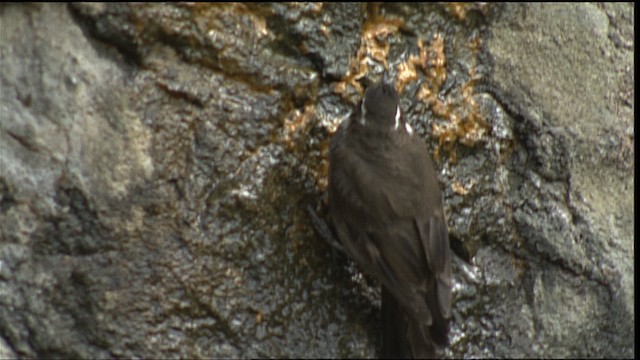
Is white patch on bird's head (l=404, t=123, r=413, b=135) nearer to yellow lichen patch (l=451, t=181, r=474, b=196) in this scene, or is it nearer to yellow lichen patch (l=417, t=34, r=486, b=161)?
yellow lichen patch (l=417, t=34, r=486, b=161)

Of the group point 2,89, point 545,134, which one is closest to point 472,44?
point 545,134

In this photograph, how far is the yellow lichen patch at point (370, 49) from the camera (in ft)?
15.4

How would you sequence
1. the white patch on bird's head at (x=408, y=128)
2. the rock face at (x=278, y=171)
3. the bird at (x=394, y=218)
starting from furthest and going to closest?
the white patch on bird's head at (x=408, y=128)
the bird at (x=394, y=218)
the rock face at (x=278, y=171)

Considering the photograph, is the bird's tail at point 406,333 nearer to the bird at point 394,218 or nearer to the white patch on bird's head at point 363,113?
the bird at point 394,218

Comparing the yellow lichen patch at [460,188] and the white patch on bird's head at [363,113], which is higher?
the white patch on bird's head at [363,113]

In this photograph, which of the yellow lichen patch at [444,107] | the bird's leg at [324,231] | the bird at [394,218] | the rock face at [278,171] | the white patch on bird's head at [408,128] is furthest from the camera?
the yellow lichen patch at [444,107]

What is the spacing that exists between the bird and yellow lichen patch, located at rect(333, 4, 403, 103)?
0.11 meters

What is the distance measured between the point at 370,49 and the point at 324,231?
28.2 inches

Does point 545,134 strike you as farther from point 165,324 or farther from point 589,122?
point 165,324

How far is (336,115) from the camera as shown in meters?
4.71

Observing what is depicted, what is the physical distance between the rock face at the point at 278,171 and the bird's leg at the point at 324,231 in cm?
3

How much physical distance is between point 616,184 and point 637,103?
0.34 m

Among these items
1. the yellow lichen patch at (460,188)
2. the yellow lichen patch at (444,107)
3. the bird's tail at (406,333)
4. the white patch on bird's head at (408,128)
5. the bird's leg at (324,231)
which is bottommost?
the bird's tail at (406,333)

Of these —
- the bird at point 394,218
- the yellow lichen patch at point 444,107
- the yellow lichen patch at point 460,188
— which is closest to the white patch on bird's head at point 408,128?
the bird at point 394,218
